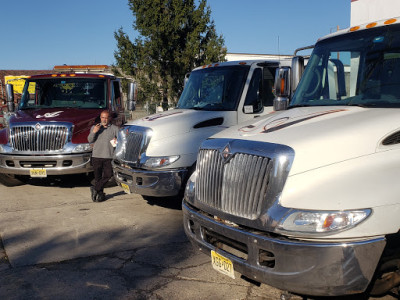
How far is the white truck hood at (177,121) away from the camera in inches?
263

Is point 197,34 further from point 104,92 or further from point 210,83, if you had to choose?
point 210,83

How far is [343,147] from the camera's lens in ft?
10.7

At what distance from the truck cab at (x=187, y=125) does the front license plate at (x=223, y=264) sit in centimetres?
264

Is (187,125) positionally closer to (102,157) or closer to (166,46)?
(102,157)

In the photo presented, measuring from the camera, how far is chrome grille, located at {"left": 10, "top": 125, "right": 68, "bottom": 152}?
8.66m

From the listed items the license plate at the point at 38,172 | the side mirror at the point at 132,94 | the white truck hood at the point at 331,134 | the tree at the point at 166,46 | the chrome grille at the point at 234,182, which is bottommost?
the license plate at the point at 38,172

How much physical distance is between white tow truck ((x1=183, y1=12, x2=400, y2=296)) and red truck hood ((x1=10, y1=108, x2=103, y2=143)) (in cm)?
518

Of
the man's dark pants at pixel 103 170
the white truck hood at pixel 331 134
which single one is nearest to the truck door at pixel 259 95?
the man's dark pants at pixel 103 170

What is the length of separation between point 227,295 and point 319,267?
1452mm

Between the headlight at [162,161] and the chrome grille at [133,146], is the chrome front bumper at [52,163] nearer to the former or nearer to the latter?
the chrome grille at [133,146]

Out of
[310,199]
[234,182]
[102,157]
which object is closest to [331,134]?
[310,199]

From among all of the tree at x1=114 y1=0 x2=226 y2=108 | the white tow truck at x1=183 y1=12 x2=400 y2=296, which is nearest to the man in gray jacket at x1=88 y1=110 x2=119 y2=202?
the white tow truck at x1=183 y1=12 x2=400 y2=296

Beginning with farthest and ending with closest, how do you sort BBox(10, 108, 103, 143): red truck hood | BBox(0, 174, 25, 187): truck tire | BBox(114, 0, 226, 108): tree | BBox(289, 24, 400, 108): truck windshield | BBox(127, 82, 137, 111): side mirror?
BBox(114, 0, 226, 108): tree → BBox(0, 174, 25, 187): truck tire → BBox(127, 82, 137, 111): side mirror → BBox(10, 108, 103, 143): red truck hood → BBox(289, 24, 400, 108): truck windshield

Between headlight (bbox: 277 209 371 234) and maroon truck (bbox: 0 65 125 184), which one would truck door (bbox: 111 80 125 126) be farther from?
headlight (bbox: 277 209 371 234)
